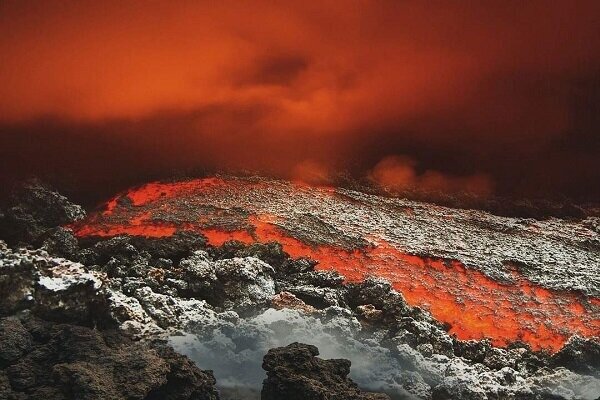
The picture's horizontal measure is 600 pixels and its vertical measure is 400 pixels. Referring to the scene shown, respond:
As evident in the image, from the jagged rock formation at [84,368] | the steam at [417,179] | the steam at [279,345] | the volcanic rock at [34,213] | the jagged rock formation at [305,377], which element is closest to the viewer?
the jagged rock formation at [84,368]

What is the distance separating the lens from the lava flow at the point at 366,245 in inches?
314

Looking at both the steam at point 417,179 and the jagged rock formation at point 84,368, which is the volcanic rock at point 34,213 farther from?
the steam at point 417,179

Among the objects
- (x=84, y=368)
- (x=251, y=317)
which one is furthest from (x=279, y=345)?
(x=84, y=368)

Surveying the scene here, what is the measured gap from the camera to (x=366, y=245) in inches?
340

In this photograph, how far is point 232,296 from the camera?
7273mm

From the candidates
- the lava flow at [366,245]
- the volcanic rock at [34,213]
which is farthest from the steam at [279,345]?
the volcanic rock at [34,213]

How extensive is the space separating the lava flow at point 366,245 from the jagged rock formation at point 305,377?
2.14m

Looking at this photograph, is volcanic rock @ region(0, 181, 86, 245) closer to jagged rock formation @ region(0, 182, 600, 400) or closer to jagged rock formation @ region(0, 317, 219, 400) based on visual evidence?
jagged rock formation @ region(0, 182, 600, 400)

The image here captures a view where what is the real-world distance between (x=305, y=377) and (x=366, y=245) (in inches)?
125

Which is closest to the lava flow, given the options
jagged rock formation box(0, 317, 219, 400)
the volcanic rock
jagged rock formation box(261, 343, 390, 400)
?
the volcanic rock

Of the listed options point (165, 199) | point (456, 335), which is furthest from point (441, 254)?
point (165, 199)

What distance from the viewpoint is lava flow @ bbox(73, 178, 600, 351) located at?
7988 millimetres

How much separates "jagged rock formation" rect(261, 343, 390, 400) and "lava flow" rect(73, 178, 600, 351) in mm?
2138

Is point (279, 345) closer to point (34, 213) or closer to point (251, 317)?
point (251, 317)
